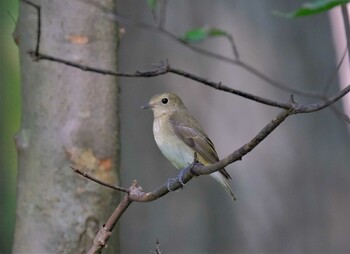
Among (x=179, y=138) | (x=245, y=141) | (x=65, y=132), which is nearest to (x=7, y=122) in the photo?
(x=245, y=141)

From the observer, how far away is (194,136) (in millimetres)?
3223

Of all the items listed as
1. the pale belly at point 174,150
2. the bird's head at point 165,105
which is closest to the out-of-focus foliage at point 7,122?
the bird's head at point 165,105

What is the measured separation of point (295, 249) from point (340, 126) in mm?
743

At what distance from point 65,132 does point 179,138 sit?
0.56 metres

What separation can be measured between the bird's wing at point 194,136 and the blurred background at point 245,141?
0.91 m

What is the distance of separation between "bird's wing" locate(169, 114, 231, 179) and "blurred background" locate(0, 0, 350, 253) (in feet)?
2.98

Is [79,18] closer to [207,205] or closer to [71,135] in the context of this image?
[71,135]

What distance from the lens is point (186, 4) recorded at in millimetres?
4199

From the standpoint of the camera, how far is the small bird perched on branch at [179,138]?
125 inches

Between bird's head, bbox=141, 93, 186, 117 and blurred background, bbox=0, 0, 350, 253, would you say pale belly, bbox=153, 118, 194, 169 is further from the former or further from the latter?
blurred background, bbox=0, 0, 350, 253

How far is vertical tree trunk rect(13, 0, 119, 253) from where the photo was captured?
9.22 ft

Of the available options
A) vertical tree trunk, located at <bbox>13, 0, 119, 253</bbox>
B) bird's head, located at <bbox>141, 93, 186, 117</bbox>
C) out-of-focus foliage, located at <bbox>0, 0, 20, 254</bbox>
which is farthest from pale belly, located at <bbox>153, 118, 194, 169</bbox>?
out-of-focus foliage, located at <bbox>0, 0, 20, 254</bbox>

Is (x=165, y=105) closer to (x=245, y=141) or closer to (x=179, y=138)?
(x=179, y=138)

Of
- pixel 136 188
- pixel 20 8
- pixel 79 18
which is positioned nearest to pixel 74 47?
pixel 79 18
